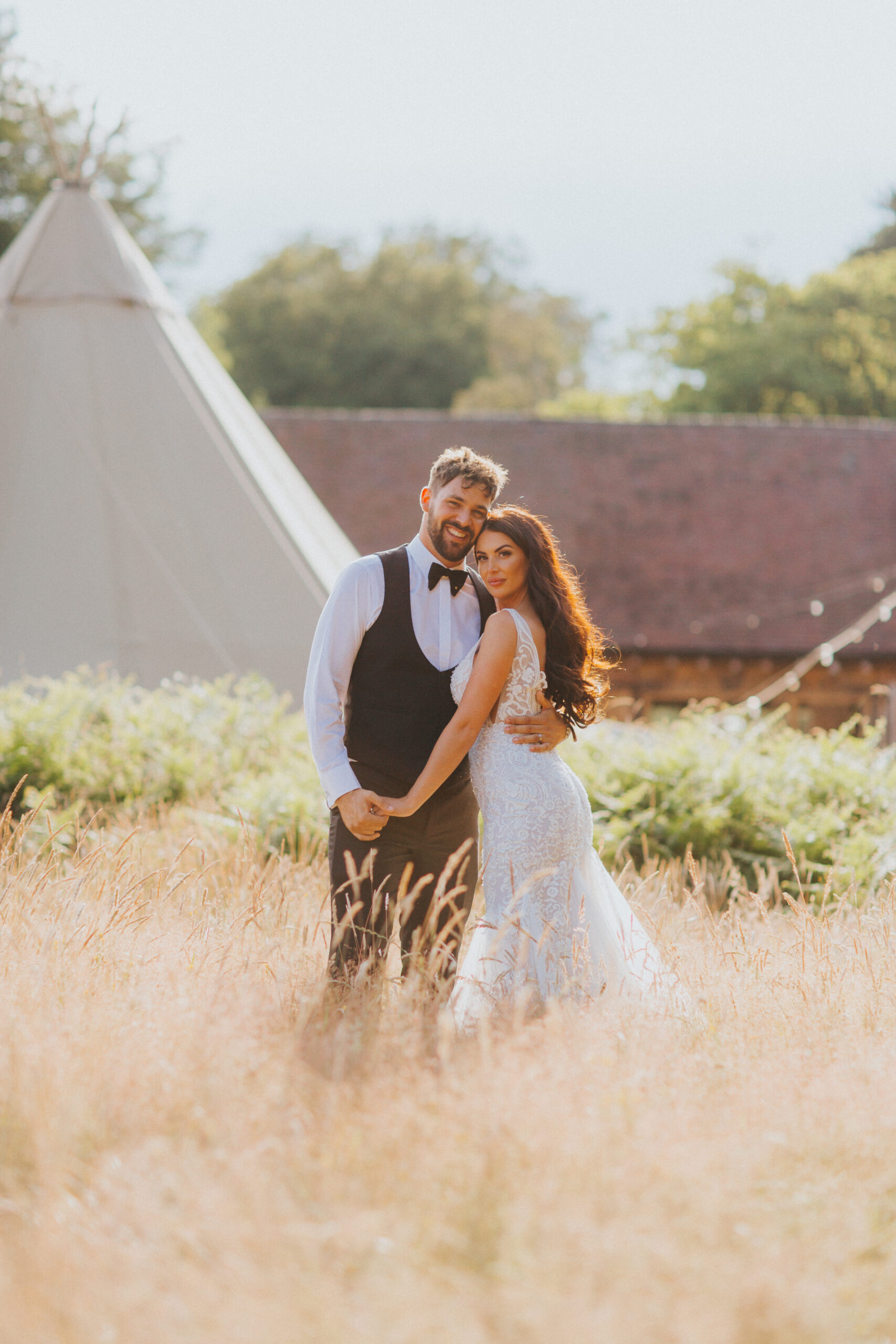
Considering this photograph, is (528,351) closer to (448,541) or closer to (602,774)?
(602,774)

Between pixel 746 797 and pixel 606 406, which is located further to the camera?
pixel 606 406

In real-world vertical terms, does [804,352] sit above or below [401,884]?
above

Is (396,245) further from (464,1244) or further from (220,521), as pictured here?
(464,1244)

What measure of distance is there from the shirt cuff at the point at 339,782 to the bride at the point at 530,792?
10 cm

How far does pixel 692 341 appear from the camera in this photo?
30422mm

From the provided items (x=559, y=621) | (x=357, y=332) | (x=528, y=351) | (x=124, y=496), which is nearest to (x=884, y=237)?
(x=528, y=351)

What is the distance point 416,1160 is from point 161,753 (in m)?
4.06

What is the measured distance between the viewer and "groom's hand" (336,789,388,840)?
277 centimetres

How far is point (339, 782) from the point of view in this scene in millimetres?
2801

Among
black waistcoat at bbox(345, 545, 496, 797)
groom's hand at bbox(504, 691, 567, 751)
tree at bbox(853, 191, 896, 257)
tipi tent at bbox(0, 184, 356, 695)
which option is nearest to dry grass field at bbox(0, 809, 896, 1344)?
black waistcoat at bbox(345, 545, 496, 797)

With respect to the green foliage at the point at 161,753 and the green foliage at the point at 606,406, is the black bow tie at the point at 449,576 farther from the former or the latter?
the green foliage at the point at 606,406

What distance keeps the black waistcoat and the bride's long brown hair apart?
0.30 meters

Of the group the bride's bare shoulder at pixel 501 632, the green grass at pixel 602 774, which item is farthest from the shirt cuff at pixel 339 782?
the green grass at pixel 602 774

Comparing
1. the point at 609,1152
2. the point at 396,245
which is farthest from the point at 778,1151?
the point at 396,245
